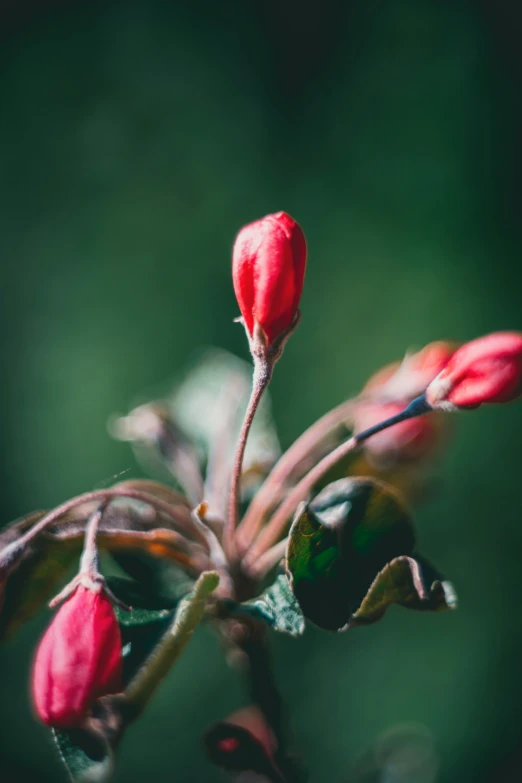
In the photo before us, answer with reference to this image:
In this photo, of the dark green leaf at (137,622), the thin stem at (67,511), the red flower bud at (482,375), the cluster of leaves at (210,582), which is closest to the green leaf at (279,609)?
the cluster of leaves at (210,582)

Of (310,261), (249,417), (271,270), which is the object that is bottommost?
(310,261)

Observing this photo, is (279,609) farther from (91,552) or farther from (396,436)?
(396,436)

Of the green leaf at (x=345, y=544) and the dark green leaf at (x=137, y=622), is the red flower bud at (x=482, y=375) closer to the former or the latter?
the green leaf at (x=345, y=544)

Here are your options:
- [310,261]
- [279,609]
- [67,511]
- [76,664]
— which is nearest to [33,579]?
[67,511]

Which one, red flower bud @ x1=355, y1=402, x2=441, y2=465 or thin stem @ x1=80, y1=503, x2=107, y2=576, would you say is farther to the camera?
red flower bud @ x1=355, y1=402, x2=441, y2=465

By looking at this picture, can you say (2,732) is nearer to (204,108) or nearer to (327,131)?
(327,131)

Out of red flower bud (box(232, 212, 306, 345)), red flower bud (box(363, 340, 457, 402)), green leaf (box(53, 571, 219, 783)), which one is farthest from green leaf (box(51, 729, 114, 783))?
red flower bud (box(363, 340, 457, 402))

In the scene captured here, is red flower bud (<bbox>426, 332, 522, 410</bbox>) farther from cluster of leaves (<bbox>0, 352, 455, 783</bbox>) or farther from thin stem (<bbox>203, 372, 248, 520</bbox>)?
thin stem (<bbox>203, 372, 248, 520</bbox>)
